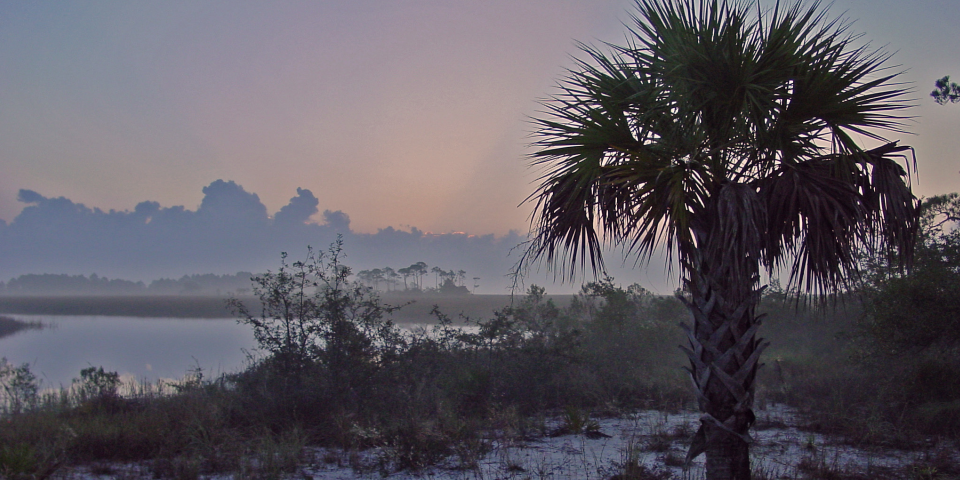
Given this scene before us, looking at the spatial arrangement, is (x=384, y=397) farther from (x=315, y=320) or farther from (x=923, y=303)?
(x=923, y=303)

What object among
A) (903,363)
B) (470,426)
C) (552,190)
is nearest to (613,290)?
(903,363)

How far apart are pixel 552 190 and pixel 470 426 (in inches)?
174

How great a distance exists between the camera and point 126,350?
3666cm

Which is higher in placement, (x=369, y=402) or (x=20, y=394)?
(x=369, y=402)

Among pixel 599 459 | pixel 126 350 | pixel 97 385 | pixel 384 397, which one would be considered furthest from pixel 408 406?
pixel 126 350

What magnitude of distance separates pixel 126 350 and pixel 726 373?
42053mm

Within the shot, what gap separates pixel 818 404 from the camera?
11078 mm

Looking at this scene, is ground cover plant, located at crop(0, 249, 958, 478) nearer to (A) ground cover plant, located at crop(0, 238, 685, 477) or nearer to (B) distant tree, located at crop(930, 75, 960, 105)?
(A) ground cover plant, located at crop(0, 238, 685, 477)

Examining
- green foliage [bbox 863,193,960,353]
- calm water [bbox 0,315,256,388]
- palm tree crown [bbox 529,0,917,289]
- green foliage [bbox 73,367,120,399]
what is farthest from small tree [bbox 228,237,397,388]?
Answer: calm water [bbox 0,315,256,388]

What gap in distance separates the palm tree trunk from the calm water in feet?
65.0

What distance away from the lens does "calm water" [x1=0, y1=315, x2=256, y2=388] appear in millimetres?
26186

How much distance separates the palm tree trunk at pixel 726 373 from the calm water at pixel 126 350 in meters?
19.8

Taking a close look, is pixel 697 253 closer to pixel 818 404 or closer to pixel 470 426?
pixel 470 426

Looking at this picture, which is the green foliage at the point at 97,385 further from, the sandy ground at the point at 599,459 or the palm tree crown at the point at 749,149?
the palm tree crown at the point at 749,149
